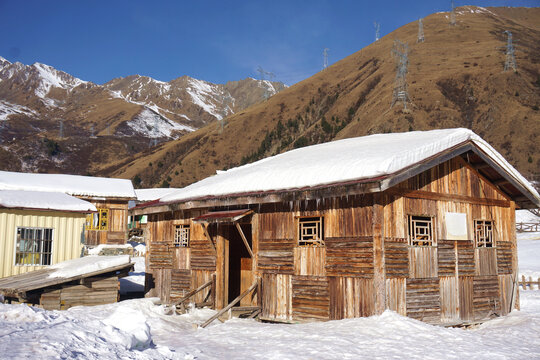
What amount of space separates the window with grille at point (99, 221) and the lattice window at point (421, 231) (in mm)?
27480

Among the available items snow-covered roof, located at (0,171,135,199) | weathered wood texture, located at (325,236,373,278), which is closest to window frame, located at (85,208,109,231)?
snow-covered roof, located at (0,171,135,199)

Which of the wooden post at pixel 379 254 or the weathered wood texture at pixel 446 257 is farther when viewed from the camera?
the weathered wood texture at pixel 446 257

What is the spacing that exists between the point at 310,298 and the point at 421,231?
3854 millimetres

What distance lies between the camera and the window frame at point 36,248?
18484 millimetres

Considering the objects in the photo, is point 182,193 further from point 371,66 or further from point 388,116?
point 371,66

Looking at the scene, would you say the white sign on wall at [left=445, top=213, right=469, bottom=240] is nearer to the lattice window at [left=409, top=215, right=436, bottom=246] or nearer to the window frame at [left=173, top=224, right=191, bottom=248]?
the lattice window at [left=409, top=215, right=436, bottom=246]

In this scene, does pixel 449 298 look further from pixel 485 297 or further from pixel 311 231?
pixel 311 231

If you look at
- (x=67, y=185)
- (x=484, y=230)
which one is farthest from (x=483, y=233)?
(x=67, y=185)

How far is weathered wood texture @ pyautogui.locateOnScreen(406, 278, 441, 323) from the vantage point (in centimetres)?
1384

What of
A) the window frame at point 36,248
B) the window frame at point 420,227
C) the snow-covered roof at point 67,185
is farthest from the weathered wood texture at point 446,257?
the snow-covered roof at point 67,185

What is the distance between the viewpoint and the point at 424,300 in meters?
14.2

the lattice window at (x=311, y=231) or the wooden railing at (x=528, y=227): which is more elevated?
the wooden railing at (x=528, y=227)

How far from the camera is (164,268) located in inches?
793

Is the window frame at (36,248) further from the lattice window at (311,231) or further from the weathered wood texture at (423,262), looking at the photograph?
the weathered wood texture at (423,262)
